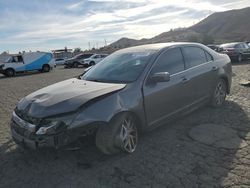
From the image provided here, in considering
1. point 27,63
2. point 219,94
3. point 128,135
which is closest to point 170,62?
point 128,135

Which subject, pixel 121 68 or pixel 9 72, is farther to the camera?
pixel 9 72

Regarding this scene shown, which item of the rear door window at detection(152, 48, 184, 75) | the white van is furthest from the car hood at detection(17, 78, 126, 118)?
the white van

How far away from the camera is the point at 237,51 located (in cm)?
2069

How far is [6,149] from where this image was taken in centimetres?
496

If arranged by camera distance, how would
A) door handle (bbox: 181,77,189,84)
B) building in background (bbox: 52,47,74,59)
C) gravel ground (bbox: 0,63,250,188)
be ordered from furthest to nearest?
1. building in background (bbox: 52,47,74,59)
2. door handle (bbox: 181,77,189,84)
3. gravel ground (bbox: 0,63,250,188)

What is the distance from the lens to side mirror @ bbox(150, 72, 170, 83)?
4.66 metres

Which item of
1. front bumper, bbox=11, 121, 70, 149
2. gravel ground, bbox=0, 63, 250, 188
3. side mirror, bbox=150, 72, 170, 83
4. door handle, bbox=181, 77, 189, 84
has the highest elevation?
side mirror, bbox=150, 72, 170, 83

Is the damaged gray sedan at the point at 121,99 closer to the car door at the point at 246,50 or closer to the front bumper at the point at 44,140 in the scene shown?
the front bumper at the point at 44,140

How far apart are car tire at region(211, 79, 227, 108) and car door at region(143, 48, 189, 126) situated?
1296 millimetres

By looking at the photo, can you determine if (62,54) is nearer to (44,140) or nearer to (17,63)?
(17,63)

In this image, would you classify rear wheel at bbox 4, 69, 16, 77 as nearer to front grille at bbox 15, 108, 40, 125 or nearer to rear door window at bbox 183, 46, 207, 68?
rear door window at bbox 183, 46, 207, 68

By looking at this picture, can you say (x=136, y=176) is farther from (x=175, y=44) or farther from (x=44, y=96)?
(x=175, y=44)

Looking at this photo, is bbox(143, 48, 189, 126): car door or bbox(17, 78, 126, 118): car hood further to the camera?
bbox(143, 48, 189, 126): car door

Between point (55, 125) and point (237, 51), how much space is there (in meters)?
19.2
